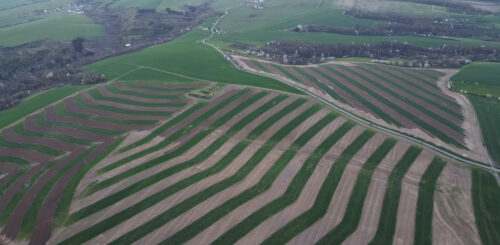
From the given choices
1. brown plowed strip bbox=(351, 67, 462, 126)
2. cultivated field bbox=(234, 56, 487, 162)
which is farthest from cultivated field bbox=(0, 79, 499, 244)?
brown plowed strip bbox=(351, 67, 462, 126)

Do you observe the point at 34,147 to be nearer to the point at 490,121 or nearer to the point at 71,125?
the point at 71,125

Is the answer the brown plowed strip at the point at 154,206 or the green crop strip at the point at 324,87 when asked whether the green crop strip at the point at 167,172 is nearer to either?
the brown plowed strip at the point at 154,206

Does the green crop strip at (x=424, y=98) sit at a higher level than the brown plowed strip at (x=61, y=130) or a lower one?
higher

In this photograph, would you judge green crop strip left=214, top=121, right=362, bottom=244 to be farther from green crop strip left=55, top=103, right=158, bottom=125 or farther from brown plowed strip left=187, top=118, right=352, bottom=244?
green crop strip left=55, top=103, right=158, bottom=125

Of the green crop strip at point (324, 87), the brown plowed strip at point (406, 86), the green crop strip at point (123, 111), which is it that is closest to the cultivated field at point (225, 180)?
the green crop strip at point (123, 111)

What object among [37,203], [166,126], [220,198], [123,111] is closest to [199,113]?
[166,126]

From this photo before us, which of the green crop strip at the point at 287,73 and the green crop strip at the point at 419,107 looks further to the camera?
the green crop strip at the point at 287,73

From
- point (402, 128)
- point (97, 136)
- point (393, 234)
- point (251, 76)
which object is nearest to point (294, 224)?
point (393, 234)

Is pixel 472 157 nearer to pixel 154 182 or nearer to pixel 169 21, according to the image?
pixel 154 182
